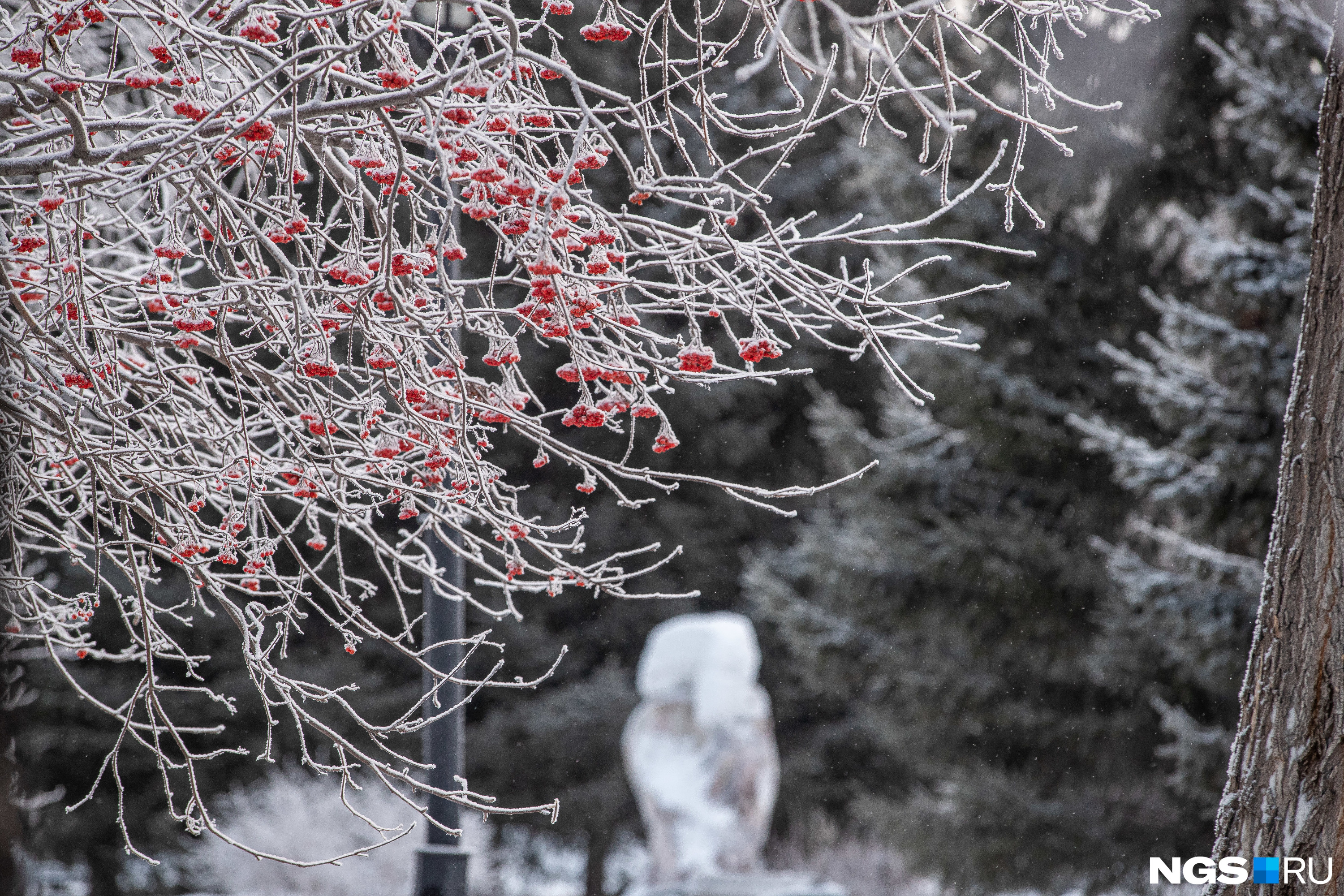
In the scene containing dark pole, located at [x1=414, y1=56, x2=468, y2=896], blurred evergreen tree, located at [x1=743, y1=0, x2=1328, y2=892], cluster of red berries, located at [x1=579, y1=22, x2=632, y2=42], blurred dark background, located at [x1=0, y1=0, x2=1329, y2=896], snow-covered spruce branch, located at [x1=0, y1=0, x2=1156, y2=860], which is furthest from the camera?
blurred evergreen tree, located at [x1=743, y1=0, x2=1328, y2=892]

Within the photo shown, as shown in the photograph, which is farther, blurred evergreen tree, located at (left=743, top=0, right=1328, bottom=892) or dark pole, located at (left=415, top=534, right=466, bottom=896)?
blurred evergreen tree, located at (left=743, top=0, right=1328, bottom=892)

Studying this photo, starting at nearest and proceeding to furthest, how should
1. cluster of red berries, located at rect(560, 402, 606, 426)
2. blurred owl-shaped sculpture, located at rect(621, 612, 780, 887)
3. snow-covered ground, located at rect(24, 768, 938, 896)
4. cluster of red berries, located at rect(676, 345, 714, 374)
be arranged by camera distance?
cluster of red berries, located at rect(676, 345, 714, 374) < cluster of red berries, located at rect(560, 402, 606, 426) < blurred owl-shaped sculpture, located at rect(621, 612, 780, 887) < snow-covered ground, located at rect(24, 768, 938, 896)

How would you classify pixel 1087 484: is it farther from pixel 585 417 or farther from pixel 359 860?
pixel 585 417

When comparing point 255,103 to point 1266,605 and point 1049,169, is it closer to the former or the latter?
point 1266,605

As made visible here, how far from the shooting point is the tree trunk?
261 cm

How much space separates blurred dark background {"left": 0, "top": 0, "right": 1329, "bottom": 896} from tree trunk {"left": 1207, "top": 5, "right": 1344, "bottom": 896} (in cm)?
411

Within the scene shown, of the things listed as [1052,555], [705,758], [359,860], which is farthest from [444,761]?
[1052,555]

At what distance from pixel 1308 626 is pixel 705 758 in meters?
6.40

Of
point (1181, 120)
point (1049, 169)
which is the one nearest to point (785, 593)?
point (1049, 169)

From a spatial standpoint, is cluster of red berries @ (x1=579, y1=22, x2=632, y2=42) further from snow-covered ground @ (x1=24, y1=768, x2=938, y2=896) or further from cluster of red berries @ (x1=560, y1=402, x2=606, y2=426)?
snow-covered ground @ (x1=24, y1=768, x2=938, y2=896)

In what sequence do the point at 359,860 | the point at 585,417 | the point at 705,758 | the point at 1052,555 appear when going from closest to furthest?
the point at 585,417 < the point at 705,758 < the point at 1052,555 < the point at 359,860

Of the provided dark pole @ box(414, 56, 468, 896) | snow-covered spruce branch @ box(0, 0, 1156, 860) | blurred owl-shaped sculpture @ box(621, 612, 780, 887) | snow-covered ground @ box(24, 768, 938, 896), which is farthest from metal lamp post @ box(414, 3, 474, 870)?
blurred owl-shaped sculpture @ box(621, 612, 780, 887)

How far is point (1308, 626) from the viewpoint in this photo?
2.66 m

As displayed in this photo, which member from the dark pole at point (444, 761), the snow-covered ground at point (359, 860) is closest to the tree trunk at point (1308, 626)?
the dark pole at point (444, 761)
